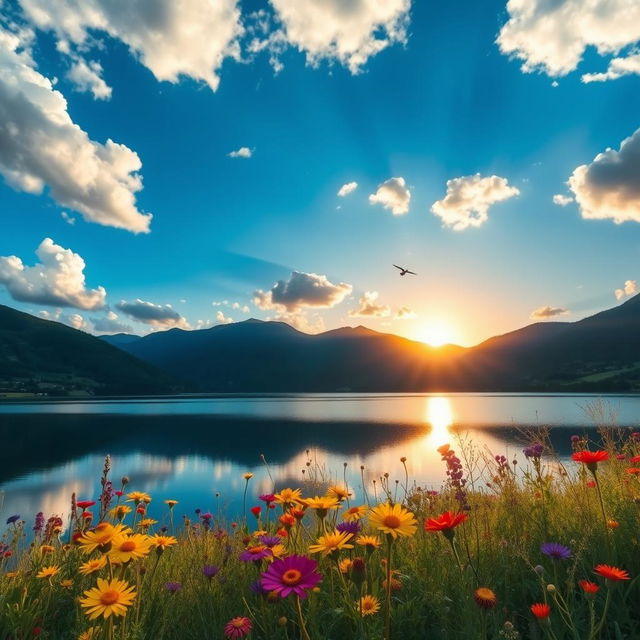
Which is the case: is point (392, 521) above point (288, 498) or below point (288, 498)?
above

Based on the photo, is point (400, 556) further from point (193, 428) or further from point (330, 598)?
point (193, 428)

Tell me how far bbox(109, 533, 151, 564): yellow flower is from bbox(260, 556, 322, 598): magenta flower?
2.73 feet

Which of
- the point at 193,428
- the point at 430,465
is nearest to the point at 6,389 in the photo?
the point at 193,428

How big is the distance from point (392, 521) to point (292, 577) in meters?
0.61

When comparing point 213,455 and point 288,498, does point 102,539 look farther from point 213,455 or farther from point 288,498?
point 213,455

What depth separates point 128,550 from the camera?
7.34 feet

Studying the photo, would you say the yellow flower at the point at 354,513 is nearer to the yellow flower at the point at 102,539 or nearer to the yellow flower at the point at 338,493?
the yellow flower at the point at 338,493

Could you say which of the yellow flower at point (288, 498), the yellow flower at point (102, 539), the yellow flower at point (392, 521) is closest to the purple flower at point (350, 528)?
the yellow flower at point (392, 521)

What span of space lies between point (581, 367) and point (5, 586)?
714ft

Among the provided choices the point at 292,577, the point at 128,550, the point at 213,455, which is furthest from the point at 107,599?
the point at 213,455

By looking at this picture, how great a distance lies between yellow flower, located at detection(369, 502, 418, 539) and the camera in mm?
1976

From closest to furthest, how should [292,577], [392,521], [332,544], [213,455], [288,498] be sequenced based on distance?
[292,577] → [392,521] → [332,544] → [288,498] → [213,455]

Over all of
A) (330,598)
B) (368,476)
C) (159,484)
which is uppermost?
(330,598)

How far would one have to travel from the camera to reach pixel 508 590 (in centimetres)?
319
